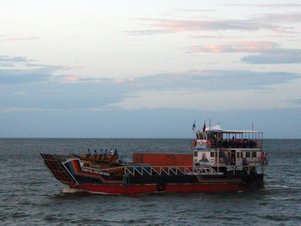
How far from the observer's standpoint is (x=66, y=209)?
45.8 metres

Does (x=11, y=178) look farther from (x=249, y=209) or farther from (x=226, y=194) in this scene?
(x=249, y=209)

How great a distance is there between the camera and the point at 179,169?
5431cm

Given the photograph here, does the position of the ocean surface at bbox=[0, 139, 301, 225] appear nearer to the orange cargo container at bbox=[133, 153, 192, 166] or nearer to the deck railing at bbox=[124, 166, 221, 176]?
the deck railing at bbox=[124, 166, 221, 176]

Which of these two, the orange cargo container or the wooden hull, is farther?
the orange cargo container

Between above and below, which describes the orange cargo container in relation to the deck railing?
above

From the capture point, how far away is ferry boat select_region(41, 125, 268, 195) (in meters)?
51.1

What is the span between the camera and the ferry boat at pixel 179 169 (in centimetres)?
5109

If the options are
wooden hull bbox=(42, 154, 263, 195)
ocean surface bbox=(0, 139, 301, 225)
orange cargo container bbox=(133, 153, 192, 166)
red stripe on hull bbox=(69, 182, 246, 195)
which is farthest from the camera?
orange cargo container bbox=(133, 153, 192, 166)

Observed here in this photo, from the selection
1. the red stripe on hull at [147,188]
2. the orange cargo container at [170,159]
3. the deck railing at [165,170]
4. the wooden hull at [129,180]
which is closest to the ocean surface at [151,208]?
the red stripe on hull at [147,188]

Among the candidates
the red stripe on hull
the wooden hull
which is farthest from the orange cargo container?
the red stripe on hull

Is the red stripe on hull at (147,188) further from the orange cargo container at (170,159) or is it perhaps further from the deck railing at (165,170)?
the orange cargo container at (170,159)

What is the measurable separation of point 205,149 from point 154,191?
635 centimetres

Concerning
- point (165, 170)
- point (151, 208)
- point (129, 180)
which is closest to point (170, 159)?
point (165, 170)

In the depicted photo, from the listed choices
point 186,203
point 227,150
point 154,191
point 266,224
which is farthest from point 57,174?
point 266,224
